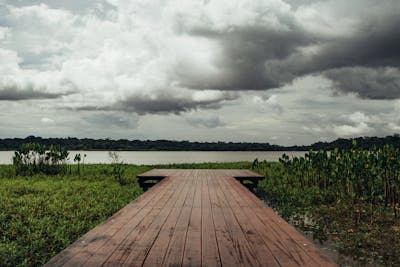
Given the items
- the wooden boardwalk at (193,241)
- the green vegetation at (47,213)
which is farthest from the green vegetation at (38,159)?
the wooden boardwalk at (193,241)

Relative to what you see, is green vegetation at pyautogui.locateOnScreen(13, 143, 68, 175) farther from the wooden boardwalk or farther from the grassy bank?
the wooden boardwalk

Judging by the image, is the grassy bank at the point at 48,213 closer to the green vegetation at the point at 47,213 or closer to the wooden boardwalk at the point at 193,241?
the green vegetation at the point at 47,213

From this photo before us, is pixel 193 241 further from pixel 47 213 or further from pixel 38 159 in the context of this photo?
pixel 38 159

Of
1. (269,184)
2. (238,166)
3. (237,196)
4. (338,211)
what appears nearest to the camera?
(237,196)

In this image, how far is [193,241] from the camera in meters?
3.21

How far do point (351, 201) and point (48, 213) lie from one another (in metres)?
7.72

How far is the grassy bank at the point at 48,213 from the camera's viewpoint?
16.4 feet

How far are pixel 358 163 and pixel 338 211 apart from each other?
5.25 ft

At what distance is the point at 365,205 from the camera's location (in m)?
9.16

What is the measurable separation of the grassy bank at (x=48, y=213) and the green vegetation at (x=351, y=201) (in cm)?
424

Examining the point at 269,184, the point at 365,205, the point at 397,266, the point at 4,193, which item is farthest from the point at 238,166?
the point at 397,266

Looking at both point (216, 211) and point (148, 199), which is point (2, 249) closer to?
point (148, 199)

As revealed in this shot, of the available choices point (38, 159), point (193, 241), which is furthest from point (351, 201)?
point (38, 159)

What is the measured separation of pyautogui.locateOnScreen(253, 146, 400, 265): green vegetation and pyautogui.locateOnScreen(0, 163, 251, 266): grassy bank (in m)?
4.24
